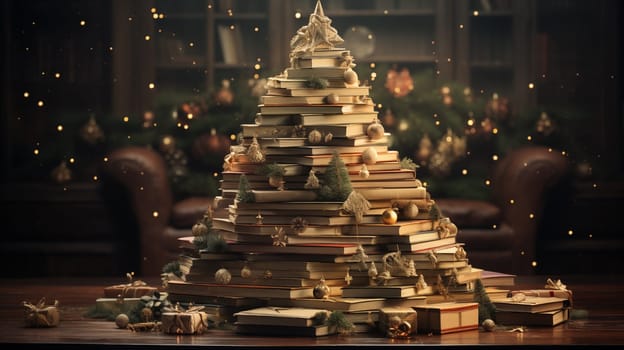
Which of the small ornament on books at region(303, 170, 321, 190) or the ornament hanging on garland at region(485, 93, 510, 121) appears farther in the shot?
the ornament hanging on garland at region(485, 93, 510, 121)

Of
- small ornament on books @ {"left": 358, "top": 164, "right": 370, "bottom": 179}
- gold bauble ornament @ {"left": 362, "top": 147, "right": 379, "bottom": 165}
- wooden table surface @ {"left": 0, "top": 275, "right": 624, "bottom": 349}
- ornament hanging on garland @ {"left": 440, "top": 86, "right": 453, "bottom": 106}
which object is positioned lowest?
wooden table surface @ {"left": 0, "top": 275, "right": 624, "bottom": 349}

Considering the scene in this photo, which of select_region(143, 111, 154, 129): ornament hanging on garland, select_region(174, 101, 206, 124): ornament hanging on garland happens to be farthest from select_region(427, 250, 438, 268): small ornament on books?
select_region(143, 111, 154, 129): ornament hanging on garland

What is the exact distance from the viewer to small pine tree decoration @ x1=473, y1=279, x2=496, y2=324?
4.52 meters

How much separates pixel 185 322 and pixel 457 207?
3.59 metres

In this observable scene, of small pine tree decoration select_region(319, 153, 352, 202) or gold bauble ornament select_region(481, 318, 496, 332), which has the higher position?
small pine tree decoration select_region(319, 153, 352, 202)

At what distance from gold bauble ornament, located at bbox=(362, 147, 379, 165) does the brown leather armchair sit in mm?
2947

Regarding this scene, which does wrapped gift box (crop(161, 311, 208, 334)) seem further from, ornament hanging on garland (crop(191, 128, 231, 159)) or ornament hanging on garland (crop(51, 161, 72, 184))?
ornament hanging on garland (crop(51, 161, 72, 184))

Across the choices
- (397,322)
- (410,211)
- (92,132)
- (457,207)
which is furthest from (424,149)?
(397,322)

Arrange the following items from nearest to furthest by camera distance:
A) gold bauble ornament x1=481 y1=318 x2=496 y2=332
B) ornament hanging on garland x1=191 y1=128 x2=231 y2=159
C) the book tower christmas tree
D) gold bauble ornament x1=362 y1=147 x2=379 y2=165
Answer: gold bauble ornament x1=481 y1=318 x2=496 y2=332 → the book tower christmas tree → gold bauble ornament x1=362 y1=147 x2=379 y2=165 → ornament hanging on garland x1=191 y1=128 x2=231 y2=159

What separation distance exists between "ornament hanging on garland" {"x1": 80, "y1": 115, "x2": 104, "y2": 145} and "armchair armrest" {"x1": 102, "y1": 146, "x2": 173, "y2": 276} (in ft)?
2.63

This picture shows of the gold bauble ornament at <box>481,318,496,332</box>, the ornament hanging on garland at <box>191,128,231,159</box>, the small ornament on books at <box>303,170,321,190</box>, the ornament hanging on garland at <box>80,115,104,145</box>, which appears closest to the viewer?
the gold bauble ornament at <box>481,318,496,332</box>

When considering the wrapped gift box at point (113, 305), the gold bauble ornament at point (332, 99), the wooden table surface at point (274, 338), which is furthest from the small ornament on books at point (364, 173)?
the wrapped gift box at point (113, 305)

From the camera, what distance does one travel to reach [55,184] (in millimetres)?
8430

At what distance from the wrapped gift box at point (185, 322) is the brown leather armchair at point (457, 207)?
10.5 ft
